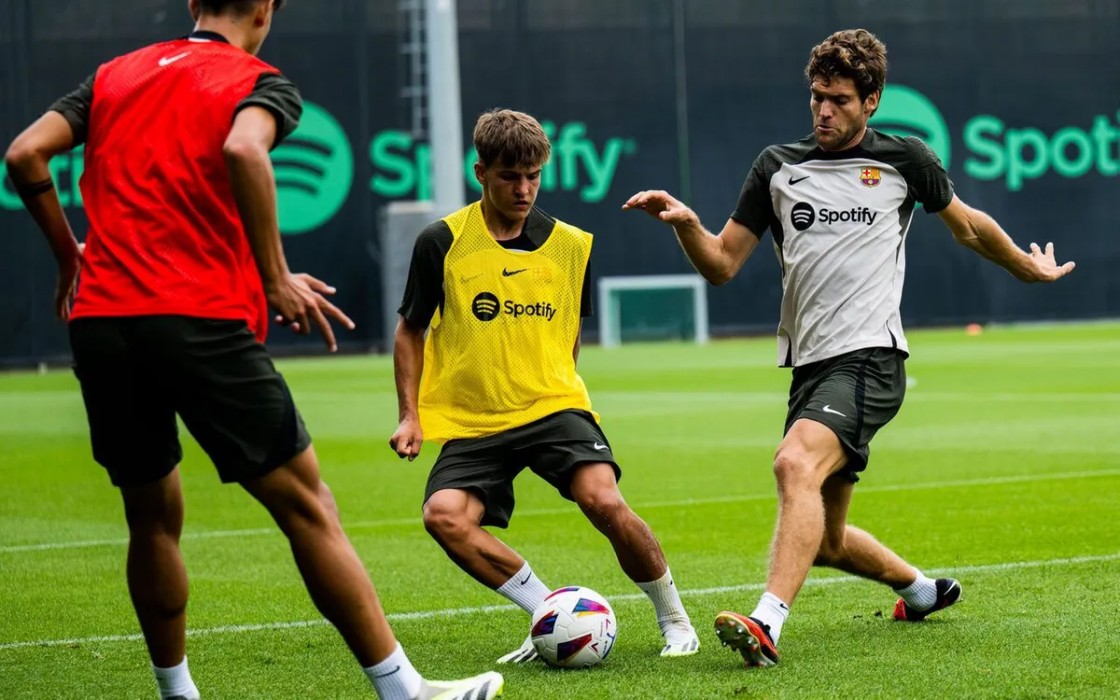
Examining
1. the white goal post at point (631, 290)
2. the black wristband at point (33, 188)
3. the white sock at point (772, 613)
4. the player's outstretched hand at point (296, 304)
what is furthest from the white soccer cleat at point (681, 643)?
the white goal post at point (631, 290)

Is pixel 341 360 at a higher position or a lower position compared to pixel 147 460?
lower

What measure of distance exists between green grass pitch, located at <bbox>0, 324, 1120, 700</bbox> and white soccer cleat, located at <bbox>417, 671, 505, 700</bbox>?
0.29 m

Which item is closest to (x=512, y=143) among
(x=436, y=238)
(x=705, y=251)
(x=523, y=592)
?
(x=436, y=238)

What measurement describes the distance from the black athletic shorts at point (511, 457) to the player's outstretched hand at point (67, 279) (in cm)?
158

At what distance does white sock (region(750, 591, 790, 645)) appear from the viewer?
5.55m

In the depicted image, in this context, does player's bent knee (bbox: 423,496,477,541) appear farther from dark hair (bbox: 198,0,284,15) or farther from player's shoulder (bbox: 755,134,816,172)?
dark hair (bbox: 198,0,284,15)

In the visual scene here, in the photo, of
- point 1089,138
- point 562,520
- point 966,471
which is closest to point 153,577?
point 562,520

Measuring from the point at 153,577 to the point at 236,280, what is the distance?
3.05 ft

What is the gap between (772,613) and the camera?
5.59 m

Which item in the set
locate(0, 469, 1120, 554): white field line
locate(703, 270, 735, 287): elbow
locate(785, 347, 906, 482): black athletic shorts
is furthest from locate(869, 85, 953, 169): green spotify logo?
locate(785, 347, 906, 482): black athletic shorts

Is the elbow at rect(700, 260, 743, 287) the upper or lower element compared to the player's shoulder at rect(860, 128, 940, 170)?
lower

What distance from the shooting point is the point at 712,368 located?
25.0 metres

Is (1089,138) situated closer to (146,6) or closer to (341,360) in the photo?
(341,360)

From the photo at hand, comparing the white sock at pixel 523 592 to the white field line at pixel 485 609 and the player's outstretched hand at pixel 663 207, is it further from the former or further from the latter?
the player's outstretched hand at pixel 663 207
